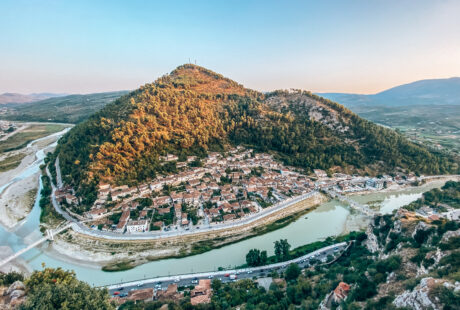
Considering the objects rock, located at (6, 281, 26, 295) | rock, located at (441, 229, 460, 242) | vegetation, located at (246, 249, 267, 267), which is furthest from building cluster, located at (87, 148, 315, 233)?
rock, located at (441, 229, 460, 242)

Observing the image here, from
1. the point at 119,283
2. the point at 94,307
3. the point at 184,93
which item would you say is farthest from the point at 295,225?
the point at 184,93

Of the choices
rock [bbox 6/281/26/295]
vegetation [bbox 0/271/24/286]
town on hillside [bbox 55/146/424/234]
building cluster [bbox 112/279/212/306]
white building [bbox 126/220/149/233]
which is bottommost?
building cluster [bbox 112/279/212/306]

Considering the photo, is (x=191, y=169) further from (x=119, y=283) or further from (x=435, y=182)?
(x=435, y=182)

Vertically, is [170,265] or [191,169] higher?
[191,169]

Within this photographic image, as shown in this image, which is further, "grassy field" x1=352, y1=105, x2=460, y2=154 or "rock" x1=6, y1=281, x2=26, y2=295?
"grassy field" x1=352, y1=105, x2=460, y2=154

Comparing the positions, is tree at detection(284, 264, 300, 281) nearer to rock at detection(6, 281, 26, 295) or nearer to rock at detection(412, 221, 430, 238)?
rock at detection(412, 221, 430, 238)

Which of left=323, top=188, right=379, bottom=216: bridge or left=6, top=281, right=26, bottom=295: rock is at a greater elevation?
left=6, top=281, right=26, bottom=295: rock

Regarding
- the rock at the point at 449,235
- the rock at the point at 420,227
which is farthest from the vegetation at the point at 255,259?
the rock at the point at 449,235
